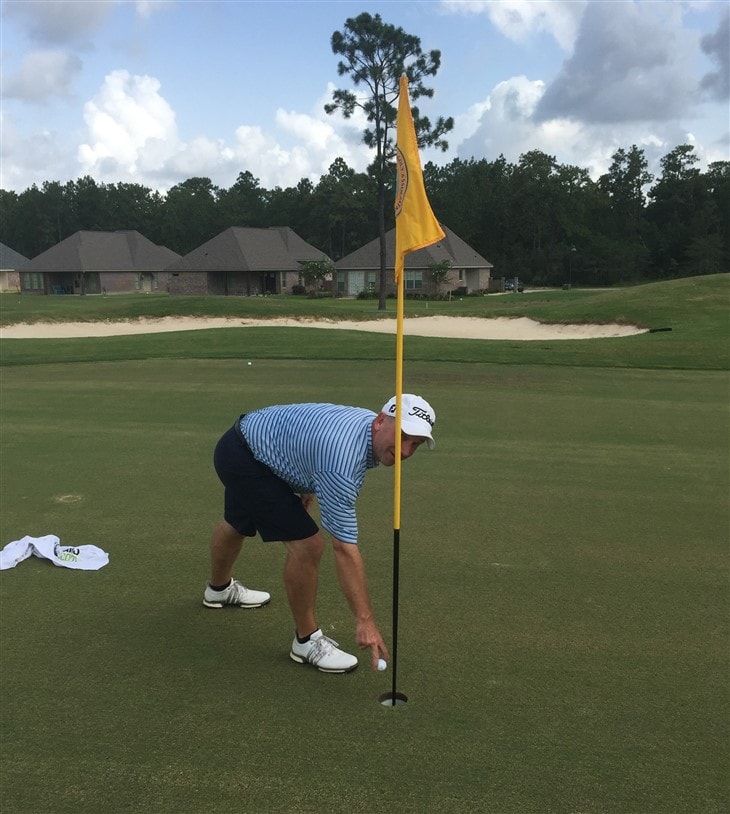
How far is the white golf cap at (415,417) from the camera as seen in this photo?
3520 mm

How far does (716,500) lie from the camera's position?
6.42 m

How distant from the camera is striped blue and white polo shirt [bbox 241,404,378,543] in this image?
140 inches

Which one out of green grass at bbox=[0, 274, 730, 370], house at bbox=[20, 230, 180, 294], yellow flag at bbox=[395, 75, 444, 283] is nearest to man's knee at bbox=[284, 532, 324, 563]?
yellow flag at bbox=[395, 75, 444, 283]

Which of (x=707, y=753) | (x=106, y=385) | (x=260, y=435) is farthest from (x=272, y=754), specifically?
(x=106, y=385)

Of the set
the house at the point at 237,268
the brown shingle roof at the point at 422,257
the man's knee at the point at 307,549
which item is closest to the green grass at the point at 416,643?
the man's knee at the point at 307,549

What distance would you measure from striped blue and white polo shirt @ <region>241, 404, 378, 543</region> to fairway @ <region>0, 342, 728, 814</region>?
93 centimetres

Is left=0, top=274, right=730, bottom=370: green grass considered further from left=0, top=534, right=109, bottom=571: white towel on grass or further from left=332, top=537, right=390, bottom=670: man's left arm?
left=332, top=537, right=390, bottom=670: man's left arm

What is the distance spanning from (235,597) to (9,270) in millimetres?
75993

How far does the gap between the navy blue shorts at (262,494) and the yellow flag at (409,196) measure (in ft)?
4.12

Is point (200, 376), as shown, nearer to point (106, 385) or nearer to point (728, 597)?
point (106, 385)

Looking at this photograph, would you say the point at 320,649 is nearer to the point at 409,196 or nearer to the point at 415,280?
the point at 409,196

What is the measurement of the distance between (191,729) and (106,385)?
1021 centimetres

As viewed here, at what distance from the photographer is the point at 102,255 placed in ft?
220

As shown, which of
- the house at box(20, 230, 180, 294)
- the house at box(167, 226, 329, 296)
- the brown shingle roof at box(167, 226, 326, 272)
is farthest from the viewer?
the house at box(20, 230, 180, 294)
